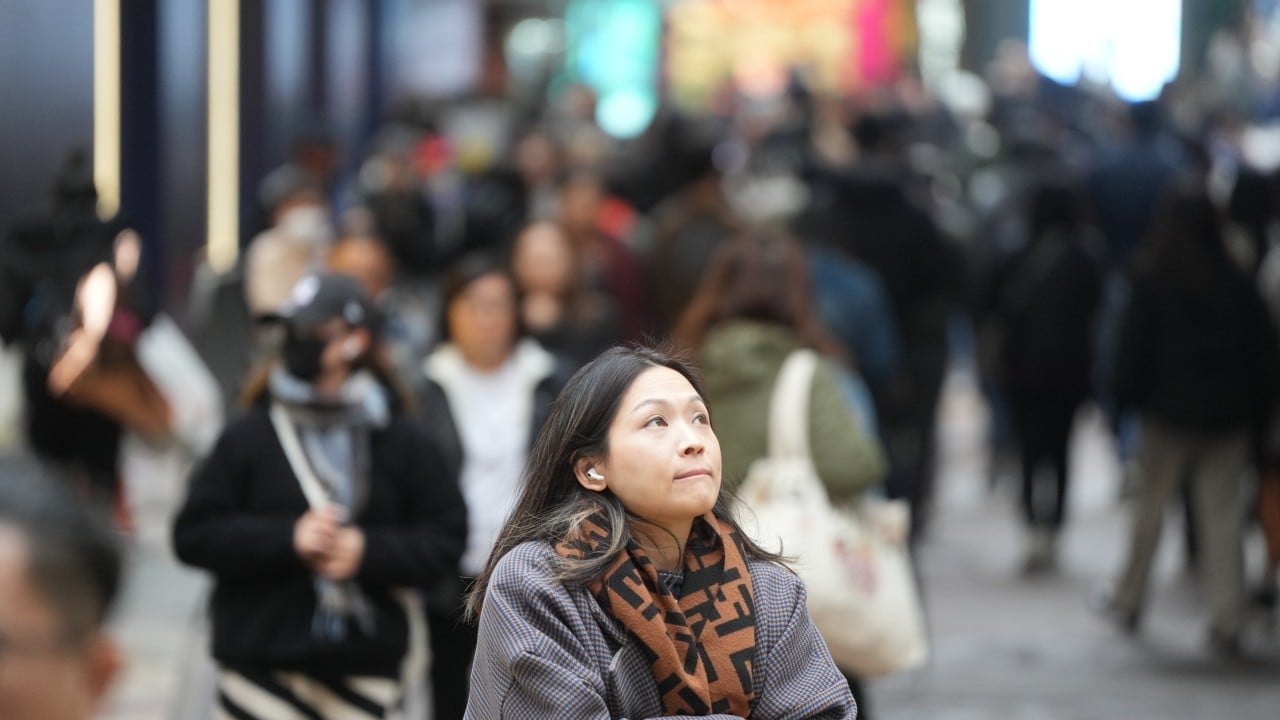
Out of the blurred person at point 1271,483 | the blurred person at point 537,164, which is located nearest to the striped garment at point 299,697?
the blurred person at point 1271,483

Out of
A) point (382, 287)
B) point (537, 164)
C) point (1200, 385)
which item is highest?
point (382, 287)

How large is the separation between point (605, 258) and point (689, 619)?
20.9ft

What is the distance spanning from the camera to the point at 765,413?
5.30 metres

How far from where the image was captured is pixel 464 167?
1534 cm

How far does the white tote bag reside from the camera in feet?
16.1

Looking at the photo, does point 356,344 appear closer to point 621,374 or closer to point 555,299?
→ point 621,374

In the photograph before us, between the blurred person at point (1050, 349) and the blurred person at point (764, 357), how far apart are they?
162 inches

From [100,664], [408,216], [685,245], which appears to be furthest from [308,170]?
[100,664]

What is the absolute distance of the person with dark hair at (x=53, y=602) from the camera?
1935 mm

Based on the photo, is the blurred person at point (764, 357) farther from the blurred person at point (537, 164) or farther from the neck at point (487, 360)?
the blurred person at point (537, 164)

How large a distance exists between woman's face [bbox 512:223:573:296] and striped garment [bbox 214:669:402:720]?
2.96 metres

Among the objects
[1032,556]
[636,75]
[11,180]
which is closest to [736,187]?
[1032,556]

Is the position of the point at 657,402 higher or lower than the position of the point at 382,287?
higher

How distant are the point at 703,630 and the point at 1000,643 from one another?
18.8 ft
